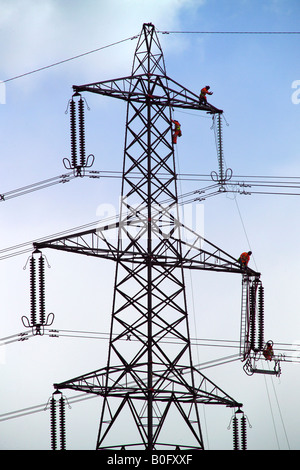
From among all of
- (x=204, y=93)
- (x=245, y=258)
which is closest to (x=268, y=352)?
(x=245, y=258)

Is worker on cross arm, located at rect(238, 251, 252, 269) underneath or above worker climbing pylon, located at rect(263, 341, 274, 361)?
above

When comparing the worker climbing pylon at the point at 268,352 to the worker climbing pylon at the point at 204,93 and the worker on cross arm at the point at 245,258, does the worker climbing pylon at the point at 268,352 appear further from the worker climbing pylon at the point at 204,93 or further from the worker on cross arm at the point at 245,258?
the worker climbing pylon at the point at 204,93

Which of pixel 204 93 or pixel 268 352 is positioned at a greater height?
pixel 204 93

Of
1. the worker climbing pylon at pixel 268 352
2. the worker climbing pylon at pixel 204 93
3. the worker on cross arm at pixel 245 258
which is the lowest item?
the worker climbing pylon at pixel 268 352

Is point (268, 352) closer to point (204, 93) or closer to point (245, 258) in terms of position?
point (245, 258)

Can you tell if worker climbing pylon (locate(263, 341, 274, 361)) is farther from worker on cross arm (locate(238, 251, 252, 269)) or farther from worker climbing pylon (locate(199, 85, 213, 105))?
worker climbing pylon (locate(199, 85, 213, 105))

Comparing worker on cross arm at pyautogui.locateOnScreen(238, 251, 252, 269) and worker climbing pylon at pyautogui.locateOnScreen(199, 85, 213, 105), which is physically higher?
worker climbing pylon at pyautogui.locateOnScreen(199, 85, 213, 105)

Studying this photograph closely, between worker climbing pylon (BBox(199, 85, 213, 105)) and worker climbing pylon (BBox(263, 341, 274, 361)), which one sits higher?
worker climbing pylon (BBox(199, 85, 213, 105))

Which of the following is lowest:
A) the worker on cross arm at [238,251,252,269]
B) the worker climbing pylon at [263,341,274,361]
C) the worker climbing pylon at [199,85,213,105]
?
the worker climbing pylon at [263,341,274,361]

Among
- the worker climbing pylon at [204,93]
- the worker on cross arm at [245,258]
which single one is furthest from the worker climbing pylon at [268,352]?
the worker climbing pylon at [204,93]

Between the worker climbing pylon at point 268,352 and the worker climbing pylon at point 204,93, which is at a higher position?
the worker climbing pylon at point 204,93

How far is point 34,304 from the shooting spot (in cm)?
4997

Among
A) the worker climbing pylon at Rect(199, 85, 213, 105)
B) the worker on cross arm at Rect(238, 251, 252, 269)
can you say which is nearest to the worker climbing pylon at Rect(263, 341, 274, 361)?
the worker on cross arm at Rect(238, 251, 252, 269)

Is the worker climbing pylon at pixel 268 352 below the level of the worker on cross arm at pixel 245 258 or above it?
below
